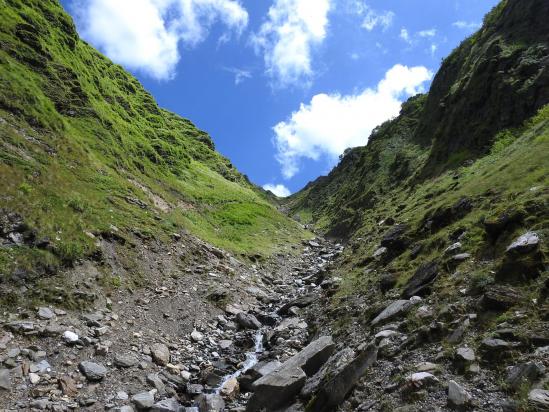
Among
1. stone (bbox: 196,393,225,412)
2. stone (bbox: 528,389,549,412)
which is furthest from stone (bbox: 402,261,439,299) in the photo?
stone (bbox: 196,393,225,412)

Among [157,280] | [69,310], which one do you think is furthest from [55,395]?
[157,280]

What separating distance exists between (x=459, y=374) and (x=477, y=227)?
9.26 m

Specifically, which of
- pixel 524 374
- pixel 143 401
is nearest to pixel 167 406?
pixel 143 401

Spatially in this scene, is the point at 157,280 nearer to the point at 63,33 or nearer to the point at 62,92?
the point at 62,92

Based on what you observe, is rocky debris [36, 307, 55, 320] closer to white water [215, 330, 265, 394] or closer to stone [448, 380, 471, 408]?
white water [215, 330, 265, 394]

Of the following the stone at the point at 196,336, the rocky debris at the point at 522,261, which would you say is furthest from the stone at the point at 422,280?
the stone at the point at 196,336

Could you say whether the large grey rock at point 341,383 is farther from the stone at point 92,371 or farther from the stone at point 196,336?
the stone at point 196,336

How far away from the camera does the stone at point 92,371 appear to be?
15547 mm

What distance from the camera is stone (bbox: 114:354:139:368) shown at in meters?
16.9

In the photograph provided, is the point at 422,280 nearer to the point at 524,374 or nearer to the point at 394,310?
the point at 394,310

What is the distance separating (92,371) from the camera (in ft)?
51.6

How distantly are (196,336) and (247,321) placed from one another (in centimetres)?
395

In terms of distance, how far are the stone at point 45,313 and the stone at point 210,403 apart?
7.06 meters

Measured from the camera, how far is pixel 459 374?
1095cm
